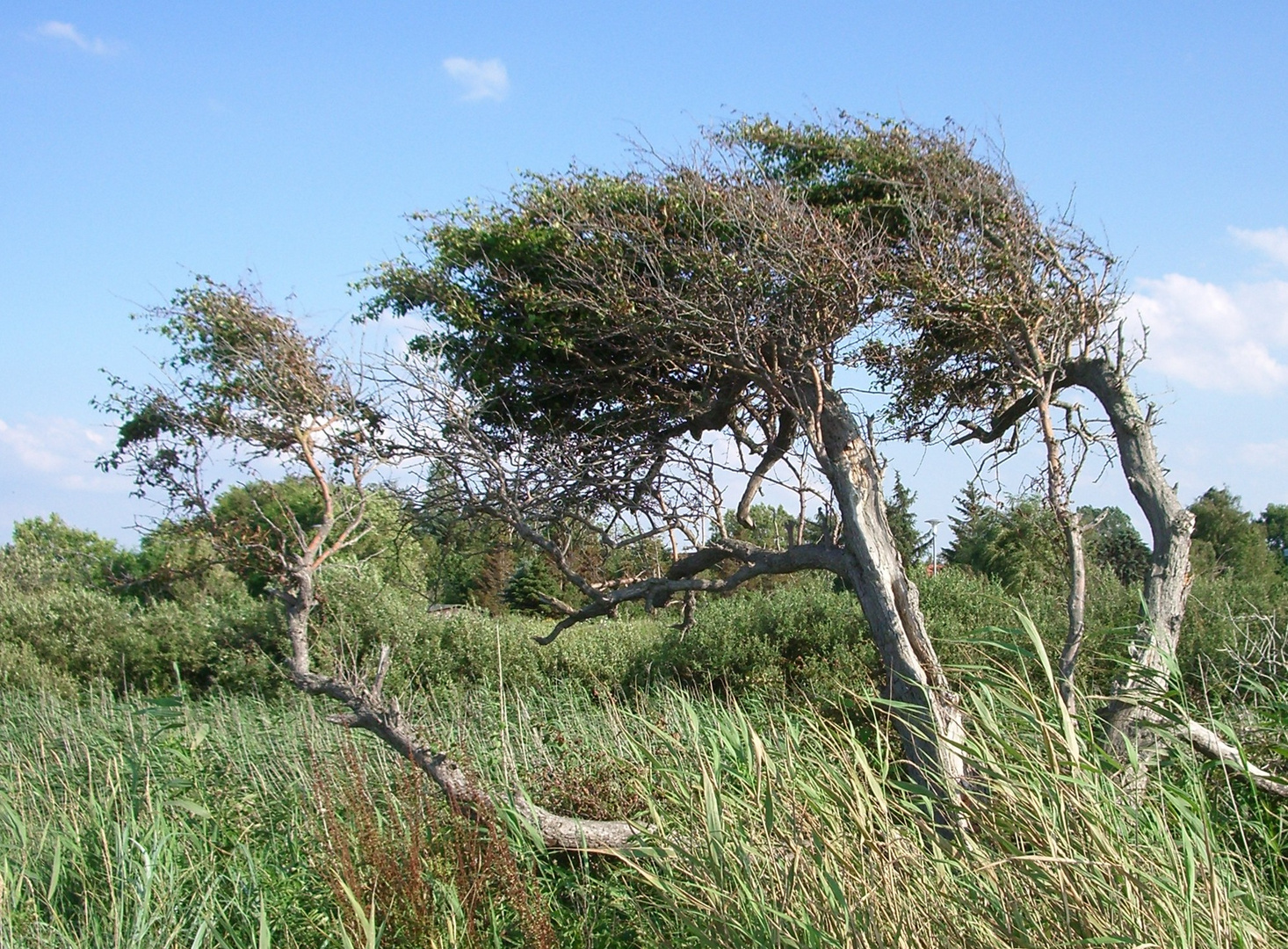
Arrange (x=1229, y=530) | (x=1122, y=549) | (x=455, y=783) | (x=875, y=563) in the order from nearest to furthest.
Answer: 1. (x=455, y=783)
2. (x=875, y=563)
3. (x=1122, y=549)
4. (x=1229, y=530)

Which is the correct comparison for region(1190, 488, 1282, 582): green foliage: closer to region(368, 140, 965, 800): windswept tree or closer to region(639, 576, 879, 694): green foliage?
region(639, 576, 879, 694): green foliage

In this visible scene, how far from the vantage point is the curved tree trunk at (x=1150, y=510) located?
218 inches

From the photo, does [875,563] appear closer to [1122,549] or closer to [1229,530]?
[1122,549]

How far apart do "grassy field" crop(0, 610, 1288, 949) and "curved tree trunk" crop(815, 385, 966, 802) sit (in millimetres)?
1083

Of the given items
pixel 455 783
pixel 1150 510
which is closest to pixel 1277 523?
pixel 1150 510

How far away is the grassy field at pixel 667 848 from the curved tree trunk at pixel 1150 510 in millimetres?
847

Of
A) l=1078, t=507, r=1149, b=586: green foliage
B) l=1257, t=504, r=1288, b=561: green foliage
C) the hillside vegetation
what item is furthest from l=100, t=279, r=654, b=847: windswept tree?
l=1257, t=504, r=1288, b=561: green foliage

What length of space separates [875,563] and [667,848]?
2752mm

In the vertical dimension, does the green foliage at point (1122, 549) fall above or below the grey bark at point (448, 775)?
above

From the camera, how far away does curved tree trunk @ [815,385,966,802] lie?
5.56 metres

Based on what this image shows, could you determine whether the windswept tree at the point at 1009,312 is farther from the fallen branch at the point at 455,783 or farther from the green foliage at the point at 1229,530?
the green foliage at the point at 1229,530

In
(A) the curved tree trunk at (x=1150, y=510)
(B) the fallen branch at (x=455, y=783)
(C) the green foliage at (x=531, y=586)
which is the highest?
(A) the curved tree trunk at (x=1150, y=510)

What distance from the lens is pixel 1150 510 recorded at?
5.81 metres

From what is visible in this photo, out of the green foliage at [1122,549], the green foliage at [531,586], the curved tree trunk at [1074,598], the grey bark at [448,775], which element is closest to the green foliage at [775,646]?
the green foliage at [1122,549]
